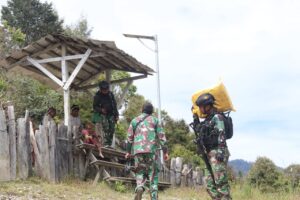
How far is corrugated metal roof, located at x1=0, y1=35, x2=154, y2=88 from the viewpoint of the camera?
13.0 meters

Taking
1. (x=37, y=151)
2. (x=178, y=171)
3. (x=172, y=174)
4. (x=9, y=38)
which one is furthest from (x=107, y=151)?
(x=9, y=38)

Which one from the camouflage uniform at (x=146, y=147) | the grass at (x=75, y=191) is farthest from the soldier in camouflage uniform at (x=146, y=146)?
the grass at (x=75, y=191)

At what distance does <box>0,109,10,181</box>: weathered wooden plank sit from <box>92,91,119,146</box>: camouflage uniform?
11.2 feet

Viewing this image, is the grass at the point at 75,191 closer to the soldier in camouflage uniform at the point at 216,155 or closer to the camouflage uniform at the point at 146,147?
the camouflage uniform at the point at 146,147

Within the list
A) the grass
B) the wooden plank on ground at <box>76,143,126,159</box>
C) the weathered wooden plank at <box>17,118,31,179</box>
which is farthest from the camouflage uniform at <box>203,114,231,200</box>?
the wooden plank on ground at <box>76,143,126,159</box>

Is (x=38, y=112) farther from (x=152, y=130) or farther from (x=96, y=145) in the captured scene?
(x=152, y=130)

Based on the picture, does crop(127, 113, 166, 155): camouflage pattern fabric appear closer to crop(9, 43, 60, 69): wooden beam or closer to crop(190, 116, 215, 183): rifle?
crop(190, 116, 215, 183): rifle

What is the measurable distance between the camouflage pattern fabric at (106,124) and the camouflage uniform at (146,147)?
193 inches

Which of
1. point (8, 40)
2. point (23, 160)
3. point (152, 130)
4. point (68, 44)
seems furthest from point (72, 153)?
point (8, 40)

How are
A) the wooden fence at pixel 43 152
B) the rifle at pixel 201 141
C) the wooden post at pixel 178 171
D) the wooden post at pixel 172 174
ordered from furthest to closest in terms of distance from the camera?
the wooden post at pixel 178 171
the wooden post at pixel 172 174
the wooden fence at pixel 43 152
the rifle at pixel 201 141

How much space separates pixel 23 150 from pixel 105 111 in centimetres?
314

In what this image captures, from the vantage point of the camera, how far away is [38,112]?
→ 19.8m

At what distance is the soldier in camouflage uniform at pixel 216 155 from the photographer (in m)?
7.70

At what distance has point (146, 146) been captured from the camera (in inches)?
327
